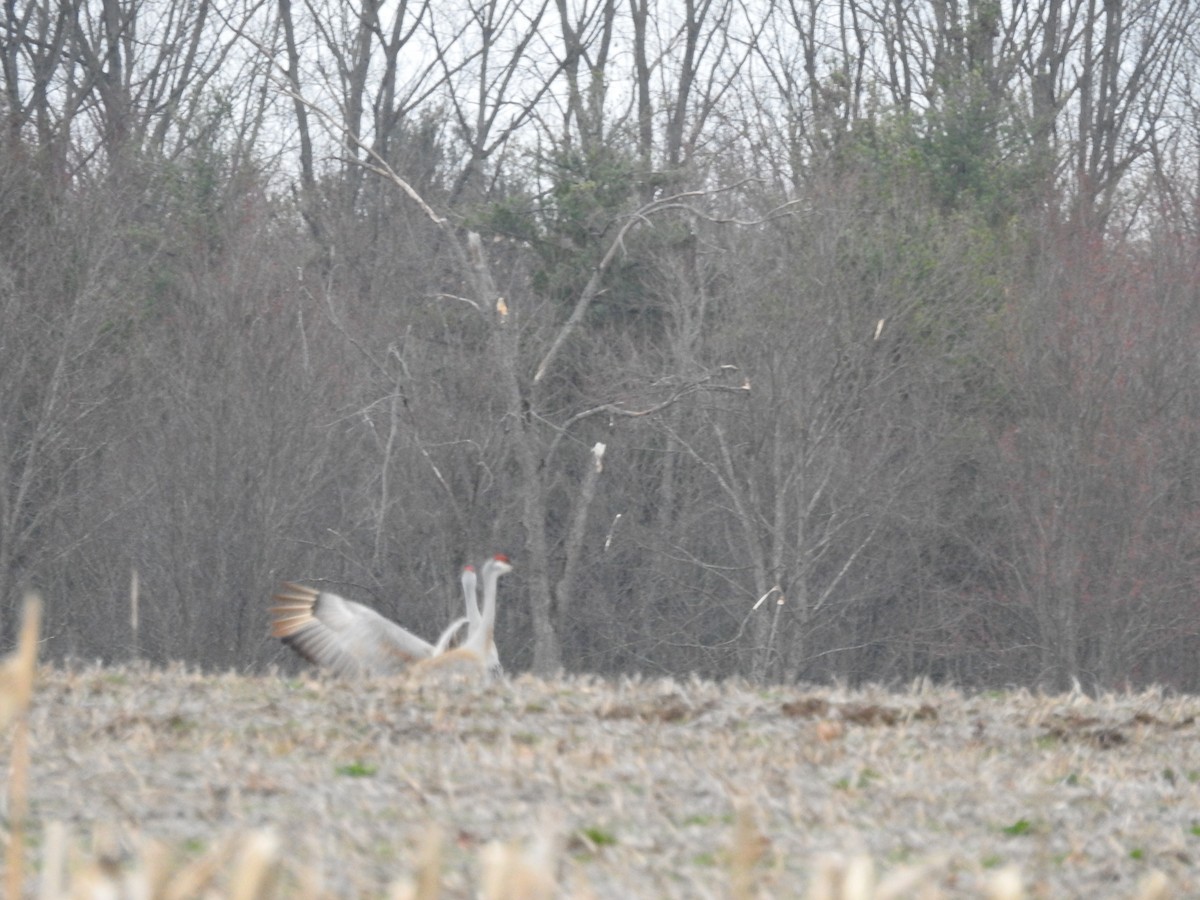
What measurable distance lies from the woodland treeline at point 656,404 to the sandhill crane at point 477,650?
1058cm

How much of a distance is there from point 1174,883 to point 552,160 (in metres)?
24.1

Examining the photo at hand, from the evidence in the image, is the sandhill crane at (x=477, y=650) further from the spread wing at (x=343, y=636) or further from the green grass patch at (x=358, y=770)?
the green grass patch at (x=358, y=770)

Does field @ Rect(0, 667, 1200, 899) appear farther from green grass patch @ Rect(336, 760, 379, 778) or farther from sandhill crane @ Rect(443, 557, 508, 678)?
sandhill crane @ Rect(443, 557, 508, 678)

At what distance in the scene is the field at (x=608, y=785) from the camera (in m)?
4.61

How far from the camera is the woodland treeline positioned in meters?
26.0

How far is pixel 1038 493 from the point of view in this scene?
1085 inches

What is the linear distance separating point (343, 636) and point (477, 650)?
0.92 meters

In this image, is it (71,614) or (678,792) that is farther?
(71,614)

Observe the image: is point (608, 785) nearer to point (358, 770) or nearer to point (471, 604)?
point (358, 770)

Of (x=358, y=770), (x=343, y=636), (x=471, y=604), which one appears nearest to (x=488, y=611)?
(x=471, y=604)

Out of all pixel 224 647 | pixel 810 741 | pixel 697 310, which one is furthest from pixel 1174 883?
pixel 697 310

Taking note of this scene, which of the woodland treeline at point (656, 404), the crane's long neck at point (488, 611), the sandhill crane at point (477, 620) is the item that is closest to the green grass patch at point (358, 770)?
the sandhill crane at point (477, 620)

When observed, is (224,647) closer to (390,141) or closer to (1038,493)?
(1038,493)

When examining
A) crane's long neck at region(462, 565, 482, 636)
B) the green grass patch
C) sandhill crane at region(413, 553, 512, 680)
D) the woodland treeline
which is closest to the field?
the green grass patch
